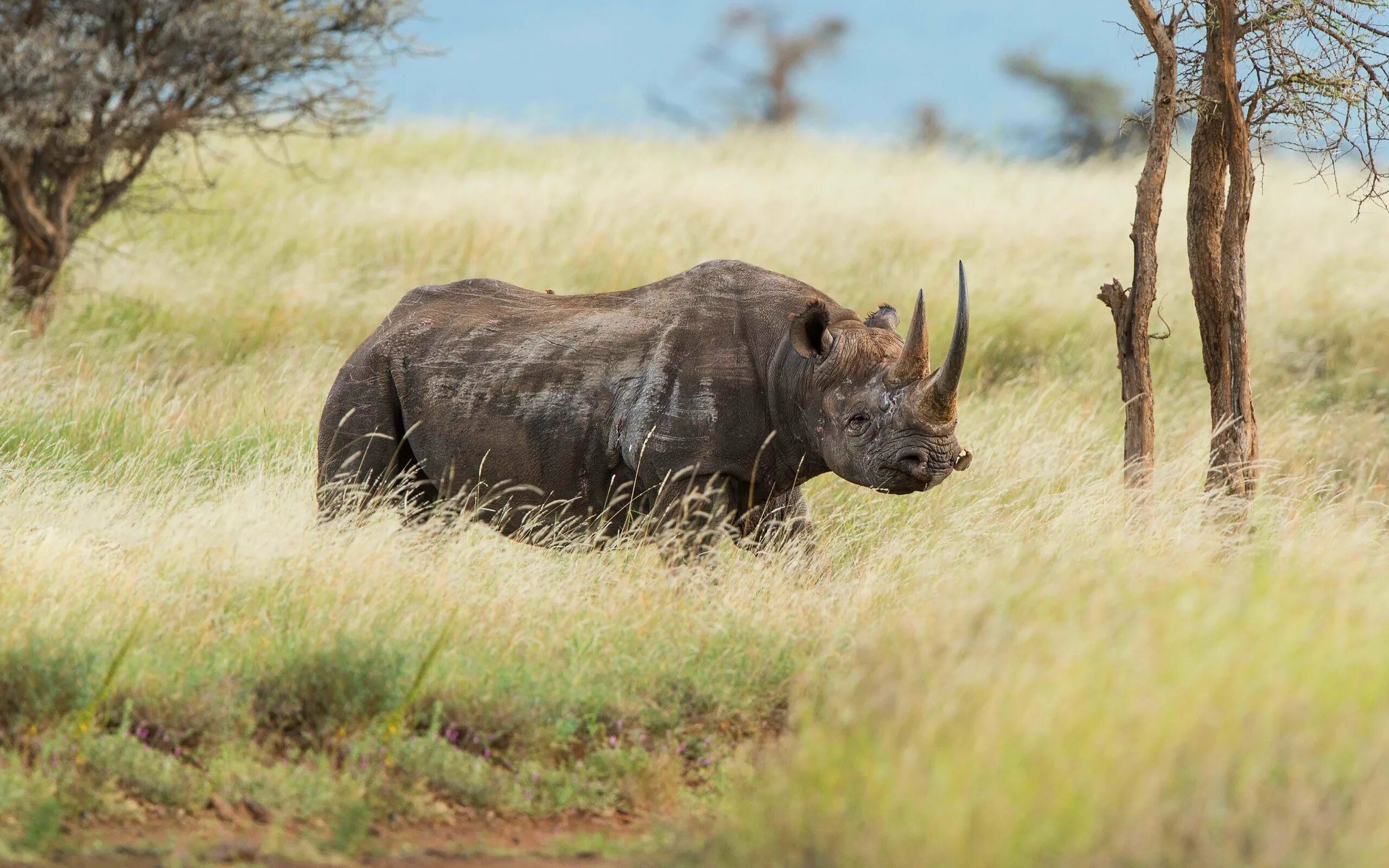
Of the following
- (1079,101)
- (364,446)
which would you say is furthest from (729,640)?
(1079,101)

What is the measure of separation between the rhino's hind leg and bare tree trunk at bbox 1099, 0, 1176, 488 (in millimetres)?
3707

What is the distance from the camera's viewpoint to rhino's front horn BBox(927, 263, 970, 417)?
6.51 meters

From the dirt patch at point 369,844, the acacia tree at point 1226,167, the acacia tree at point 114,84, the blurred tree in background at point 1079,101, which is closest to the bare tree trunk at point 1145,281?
the acacia tree at point 1226,167

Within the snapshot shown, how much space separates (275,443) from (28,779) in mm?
4665

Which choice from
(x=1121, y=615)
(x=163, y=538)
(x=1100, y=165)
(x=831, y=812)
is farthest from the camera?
(x=1100, y=165)

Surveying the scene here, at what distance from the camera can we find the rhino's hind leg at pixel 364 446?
320 inches

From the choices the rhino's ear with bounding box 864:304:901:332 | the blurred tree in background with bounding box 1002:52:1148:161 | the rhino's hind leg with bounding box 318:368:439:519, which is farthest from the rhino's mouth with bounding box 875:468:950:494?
the blurred tree in background with bounding box 1002:52:1148:161

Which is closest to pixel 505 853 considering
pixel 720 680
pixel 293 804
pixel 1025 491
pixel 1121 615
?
pixel 293 804

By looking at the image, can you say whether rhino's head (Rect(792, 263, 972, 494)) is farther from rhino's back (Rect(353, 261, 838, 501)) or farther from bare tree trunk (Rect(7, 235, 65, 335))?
bare tree trunk (Rect(7, 235, 65, 335))

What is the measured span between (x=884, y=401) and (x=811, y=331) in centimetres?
52

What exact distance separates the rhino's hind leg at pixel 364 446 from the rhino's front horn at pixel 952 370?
2.70 meters

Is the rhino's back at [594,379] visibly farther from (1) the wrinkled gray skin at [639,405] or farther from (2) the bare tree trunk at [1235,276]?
(2) the bare tree trunk at [1235,276]

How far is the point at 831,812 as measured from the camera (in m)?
4.17

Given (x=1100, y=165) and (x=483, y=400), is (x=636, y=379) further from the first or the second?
(x=1100, y=165)
